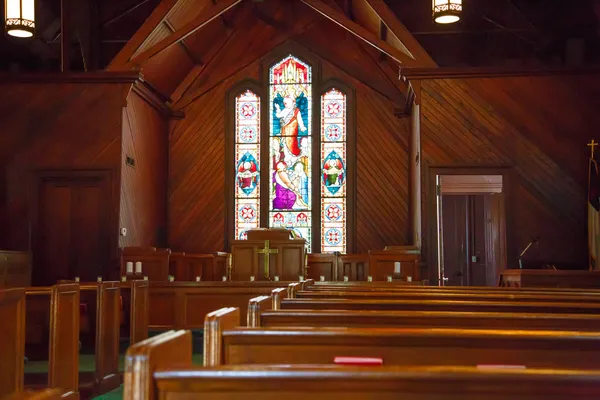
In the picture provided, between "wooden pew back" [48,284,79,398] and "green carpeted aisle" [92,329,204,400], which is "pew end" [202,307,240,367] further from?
"wooden pew back" [48,284,79,398]

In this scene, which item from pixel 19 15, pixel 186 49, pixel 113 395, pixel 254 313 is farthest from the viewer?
pixel 186 49

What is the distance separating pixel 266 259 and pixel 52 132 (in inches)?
148

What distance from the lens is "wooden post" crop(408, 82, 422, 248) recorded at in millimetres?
10570

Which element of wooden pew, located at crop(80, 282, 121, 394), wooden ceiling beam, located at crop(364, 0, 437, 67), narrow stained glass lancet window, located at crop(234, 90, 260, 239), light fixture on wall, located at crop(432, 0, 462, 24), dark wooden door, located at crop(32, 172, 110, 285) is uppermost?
wooden ceiling beam, located at crop(364, 0, 437, 67)

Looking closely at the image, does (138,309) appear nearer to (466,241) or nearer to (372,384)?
(372,384)

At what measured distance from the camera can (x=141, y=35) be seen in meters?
10.8

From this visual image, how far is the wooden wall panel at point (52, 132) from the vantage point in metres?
10.6

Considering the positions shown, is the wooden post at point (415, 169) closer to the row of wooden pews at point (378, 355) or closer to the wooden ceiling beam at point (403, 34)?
the wooden ceiling beam at point (403, 34)

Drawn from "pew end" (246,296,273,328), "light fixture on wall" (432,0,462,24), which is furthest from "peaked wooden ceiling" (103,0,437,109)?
"pew end" (246,296,273,328)

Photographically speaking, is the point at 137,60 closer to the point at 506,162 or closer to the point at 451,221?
the point at 506,162

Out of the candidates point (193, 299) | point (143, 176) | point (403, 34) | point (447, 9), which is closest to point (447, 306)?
point (447, 9)

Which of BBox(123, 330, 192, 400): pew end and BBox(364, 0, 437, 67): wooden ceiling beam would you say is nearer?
BBox(123, 330, 192, 400): pew end

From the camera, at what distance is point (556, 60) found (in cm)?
1207

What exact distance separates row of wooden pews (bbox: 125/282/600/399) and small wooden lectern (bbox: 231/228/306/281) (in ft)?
18.6
